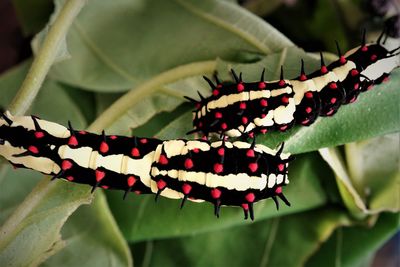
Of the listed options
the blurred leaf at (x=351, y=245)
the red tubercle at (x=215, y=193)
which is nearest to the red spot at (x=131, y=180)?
the red tubercle at (x=215, y=193)

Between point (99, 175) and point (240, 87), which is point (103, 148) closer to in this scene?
point (99, 175)

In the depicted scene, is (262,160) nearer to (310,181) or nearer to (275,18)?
(310,181)

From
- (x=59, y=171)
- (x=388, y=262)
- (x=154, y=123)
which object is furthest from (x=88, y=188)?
(x=388, y=262)

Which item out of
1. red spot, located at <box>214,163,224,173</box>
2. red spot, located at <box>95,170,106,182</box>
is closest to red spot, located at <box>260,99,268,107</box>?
red spot, located at <box>214,163,224,173</box>

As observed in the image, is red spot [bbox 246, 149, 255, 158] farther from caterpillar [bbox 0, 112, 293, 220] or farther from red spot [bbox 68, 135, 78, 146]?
red spot [bbox 68, 135, 78, 146]

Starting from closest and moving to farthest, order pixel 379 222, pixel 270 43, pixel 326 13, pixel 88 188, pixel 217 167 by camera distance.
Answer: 1. pixel 217 167
2. pixel 88 188
3. pixel 270 43
4. pixel 379 222
5. pixel 326 13

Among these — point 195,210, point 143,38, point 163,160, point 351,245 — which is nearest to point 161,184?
point 163,160
